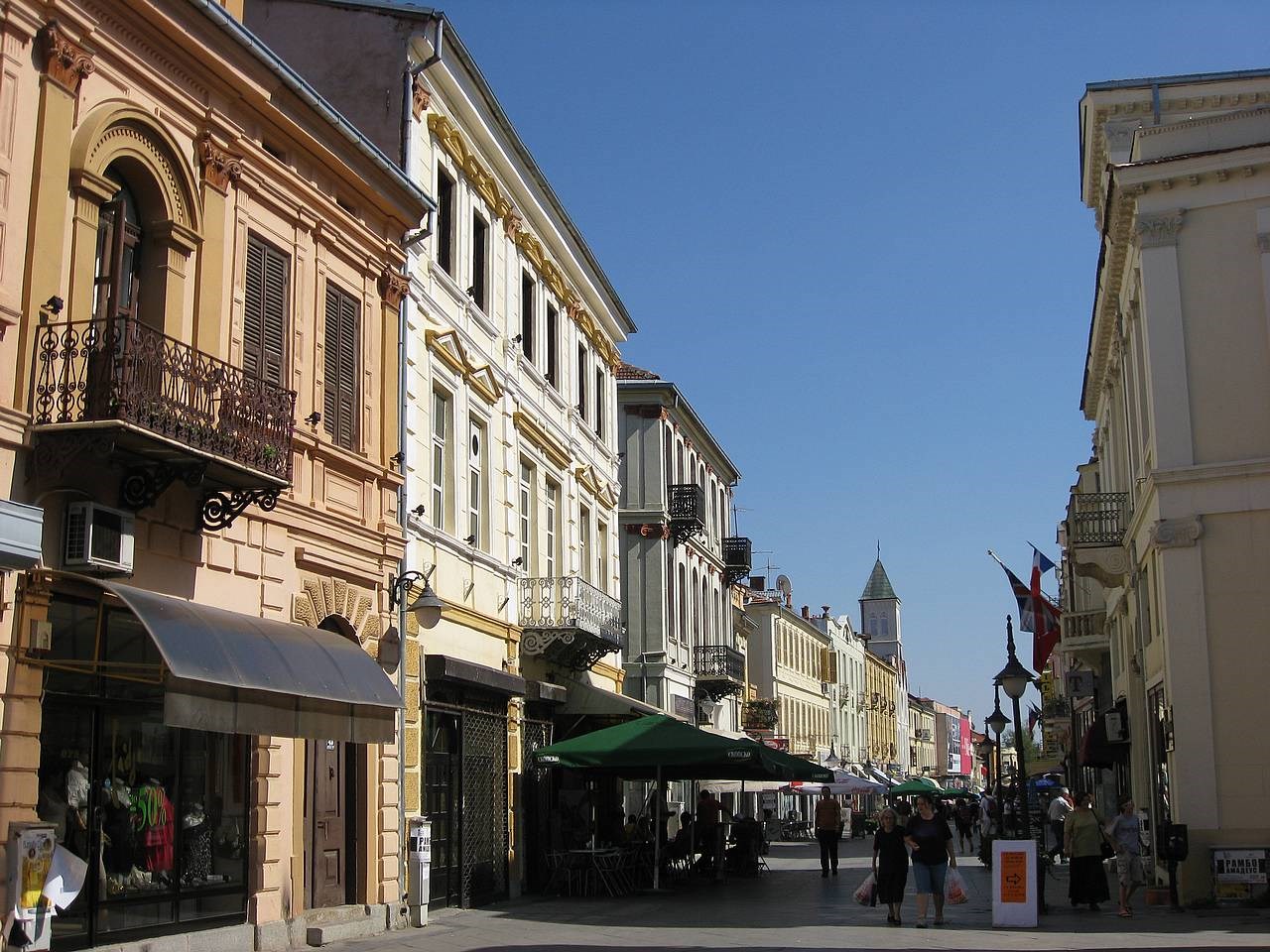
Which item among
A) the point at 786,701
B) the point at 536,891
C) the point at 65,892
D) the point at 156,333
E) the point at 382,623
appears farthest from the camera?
the point at 786,701

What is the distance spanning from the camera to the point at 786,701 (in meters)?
65.2

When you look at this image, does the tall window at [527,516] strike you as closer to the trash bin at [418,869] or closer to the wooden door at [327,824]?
the trash bin at [418,869]

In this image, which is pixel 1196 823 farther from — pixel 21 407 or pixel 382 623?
pixel 21 407

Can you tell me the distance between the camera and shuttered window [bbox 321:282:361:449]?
52.3 feet

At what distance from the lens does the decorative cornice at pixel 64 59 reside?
11.2 m

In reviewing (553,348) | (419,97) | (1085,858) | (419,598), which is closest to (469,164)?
(419,97)

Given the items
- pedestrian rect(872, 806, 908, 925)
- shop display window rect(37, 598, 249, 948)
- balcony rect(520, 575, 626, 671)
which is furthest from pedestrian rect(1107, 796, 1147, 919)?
shop display window rect(37, 598, 249, 948)

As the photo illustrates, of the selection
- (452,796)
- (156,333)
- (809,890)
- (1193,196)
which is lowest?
(809,890)

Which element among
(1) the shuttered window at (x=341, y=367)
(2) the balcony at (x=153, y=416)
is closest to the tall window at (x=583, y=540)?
(1) the shuttered window at (x=341, y=367)

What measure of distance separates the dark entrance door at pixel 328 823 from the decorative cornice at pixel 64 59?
694 cm

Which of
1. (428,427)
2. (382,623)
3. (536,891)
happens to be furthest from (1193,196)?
(536,891)

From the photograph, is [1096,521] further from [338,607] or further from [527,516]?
[338,607]

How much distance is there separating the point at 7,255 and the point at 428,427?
8.41 m

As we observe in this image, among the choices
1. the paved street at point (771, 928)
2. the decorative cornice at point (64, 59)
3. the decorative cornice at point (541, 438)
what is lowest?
the paved street at point (771, 928)
